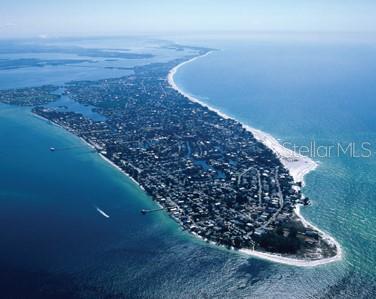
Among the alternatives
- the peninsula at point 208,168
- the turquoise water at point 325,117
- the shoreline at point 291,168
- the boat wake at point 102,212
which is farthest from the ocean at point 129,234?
the peninsula at point 208,168

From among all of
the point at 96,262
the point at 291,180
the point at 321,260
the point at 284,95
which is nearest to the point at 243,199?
the point at 291,180

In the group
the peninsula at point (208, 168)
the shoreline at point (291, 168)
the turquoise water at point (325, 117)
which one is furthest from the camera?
the turquoise water at point (325, 117)

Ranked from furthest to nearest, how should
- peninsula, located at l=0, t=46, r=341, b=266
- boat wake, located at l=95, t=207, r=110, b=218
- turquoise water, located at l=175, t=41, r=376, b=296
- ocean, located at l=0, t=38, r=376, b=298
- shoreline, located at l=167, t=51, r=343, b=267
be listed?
boat wake, located at l=95, t=207, r=110, b=218
turquoise water, located at l=175, t=41, r=376, b=296
peninsula, located at l=0, t=46, r=341, b=266
shoreline, located at l=167, t=51, r=343, b=267
ocean, located at l=0, t=38, r=376, b=298

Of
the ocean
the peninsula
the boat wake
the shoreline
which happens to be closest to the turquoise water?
the ocean

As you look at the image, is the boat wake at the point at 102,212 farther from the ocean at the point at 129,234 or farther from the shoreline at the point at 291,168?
the shoreline at the point at 291,168

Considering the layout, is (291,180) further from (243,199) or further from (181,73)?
(181,73)

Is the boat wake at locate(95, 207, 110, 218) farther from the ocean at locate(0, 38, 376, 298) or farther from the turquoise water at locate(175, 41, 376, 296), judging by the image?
the turquoise water at locate(175, 41, 376, 296)

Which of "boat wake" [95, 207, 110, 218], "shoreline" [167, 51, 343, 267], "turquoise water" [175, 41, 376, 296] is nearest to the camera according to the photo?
→ "shoreline" [167, 51, 343, 267]

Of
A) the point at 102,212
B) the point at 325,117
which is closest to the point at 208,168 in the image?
the point at 102,212

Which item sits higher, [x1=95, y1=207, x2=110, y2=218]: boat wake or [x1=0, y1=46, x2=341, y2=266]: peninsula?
[x1=0, y1=46, x2=341, y2=266]: peninsula
